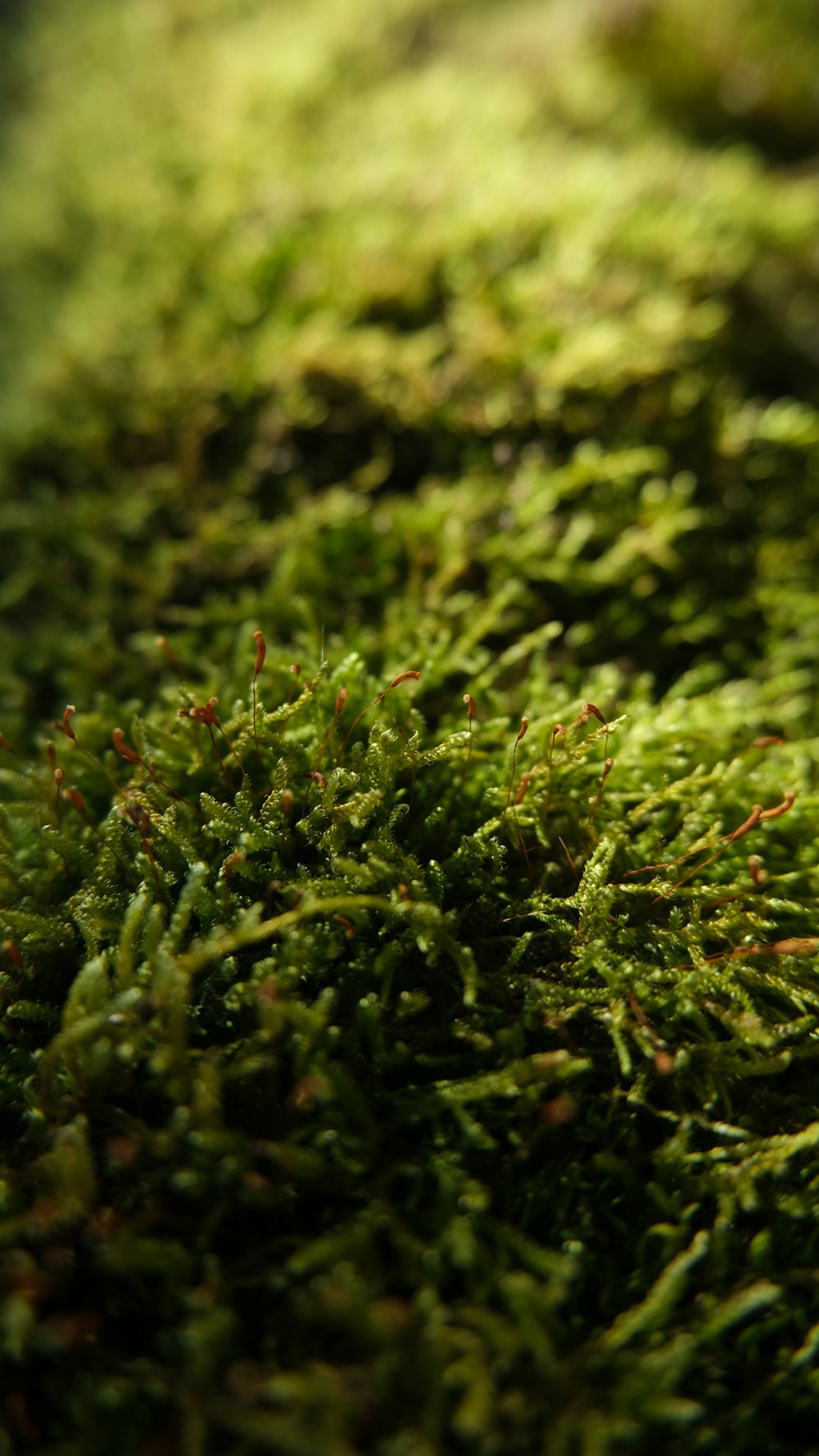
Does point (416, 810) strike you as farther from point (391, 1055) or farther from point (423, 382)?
point (423, 382)

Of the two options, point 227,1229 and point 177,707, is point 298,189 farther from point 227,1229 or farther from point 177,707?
point 227,1229

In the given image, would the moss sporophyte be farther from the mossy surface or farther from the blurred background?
the blurred background

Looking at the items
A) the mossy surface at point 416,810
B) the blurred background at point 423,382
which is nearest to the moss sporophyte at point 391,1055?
the mossy surface at point 416,810

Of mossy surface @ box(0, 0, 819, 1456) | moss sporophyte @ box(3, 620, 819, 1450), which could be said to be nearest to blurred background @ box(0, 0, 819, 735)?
mossy surface @ box(0, 0, 819, 1456)

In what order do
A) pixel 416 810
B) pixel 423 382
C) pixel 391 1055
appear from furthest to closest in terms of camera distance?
pixel 423 382, pixel 416 810, pixel 391 1055

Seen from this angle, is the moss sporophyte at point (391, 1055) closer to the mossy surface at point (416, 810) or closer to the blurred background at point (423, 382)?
the mossy surface at point (416, 810)

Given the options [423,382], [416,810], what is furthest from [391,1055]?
[423,382]
